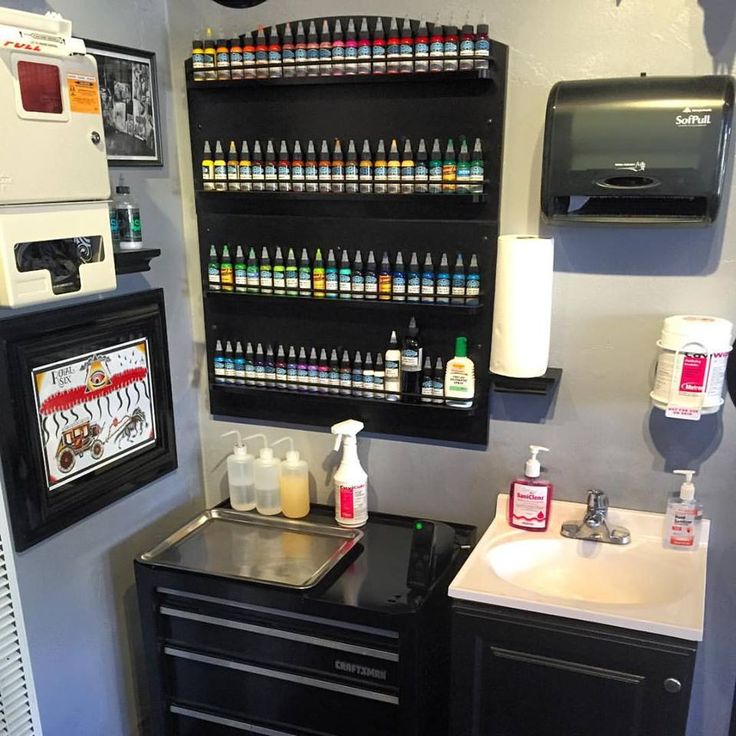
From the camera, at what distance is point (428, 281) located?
1.93m

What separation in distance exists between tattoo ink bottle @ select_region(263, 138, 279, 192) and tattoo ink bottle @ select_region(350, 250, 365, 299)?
11.4 inches

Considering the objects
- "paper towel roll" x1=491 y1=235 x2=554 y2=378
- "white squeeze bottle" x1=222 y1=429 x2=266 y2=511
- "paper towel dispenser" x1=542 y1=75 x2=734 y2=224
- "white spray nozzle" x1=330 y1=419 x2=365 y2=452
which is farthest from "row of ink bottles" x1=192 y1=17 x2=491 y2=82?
"white squeeze bottle" x1=222 y1=429 x2=266 y2=511

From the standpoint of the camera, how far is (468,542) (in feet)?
6.65

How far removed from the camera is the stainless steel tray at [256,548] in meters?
1.88

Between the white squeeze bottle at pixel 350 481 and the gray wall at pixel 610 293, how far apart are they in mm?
232

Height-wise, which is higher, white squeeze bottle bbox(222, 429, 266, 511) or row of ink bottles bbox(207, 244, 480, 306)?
row of ink bottles bbox(207, 244, 480, 306)

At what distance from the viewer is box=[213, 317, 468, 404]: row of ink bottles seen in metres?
2.01

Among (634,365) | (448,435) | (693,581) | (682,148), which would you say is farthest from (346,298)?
(693,581)

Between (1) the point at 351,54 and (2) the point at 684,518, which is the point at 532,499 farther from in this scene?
(1) the point at 351,54

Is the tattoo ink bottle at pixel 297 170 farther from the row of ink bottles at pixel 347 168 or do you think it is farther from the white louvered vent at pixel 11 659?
the white louvered vent at pixel 11 659

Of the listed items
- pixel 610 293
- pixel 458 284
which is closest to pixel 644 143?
pixel 610 293

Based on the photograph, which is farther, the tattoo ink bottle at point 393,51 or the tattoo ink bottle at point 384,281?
the tattoo ink bottle at point 384,281

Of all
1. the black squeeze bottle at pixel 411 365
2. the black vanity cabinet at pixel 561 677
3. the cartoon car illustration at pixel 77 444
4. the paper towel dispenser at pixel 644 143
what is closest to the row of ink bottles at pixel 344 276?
the black squeeze bottle at pixel 411 365

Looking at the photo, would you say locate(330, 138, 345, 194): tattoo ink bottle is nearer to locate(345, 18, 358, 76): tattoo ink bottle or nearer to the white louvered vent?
locate(345, 18, 358, 76): tattoo ink bottle
